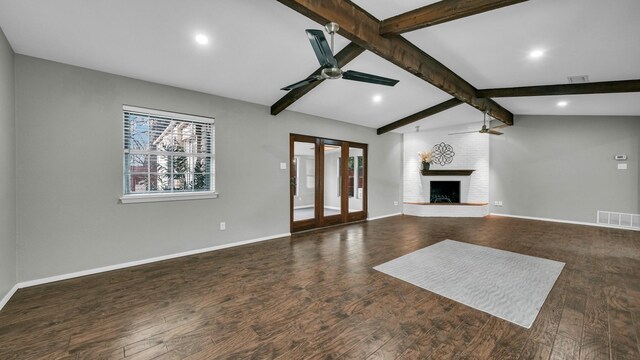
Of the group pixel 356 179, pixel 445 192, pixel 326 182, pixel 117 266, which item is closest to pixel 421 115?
pixel 356 179

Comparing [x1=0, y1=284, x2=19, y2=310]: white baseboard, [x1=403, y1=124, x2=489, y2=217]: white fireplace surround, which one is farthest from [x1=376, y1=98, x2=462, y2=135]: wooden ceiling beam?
[x1=0, y1=284, x2=19, y2=310]: white baseboard

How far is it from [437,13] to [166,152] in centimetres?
395

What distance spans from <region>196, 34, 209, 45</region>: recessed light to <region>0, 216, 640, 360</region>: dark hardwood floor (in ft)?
9.40

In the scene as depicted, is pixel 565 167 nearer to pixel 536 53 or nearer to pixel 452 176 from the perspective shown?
pixel 452 176

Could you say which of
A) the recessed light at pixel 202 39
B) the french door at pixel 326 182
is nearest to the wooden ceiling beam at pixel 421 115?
the french door at pixel 326 182

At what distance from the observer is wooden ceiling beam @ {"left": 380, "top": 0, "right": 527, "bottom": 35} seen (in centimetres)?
240

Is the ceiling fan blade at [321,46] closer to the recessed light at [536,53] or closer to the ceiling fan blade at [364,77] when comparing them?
the ceiling fan blade at [364,77]

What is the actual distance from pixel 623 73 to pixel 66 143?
7.77 meters

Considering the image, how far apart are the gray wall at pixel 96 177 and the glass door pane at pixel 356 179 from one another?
9.34ft

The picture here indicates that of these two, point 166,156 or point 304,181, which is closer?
point 166,156

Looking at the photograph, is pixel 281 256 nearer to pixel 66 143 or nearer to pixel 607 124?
pixel 66 143

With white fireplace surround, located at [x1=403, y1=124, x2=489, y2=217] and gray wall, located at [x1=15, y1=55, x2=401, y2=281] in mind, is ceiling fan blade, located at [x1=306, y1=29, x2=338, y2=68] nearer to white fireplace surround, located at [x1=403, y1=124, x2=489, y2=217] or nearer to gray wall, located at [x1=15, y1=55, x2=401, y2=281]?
gray wall, located at [x1=15, y1=55, x2=401, y2=281]

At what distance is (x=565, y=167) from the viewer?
22.2 feet

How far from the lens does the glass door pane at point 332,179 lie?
20.6ft
